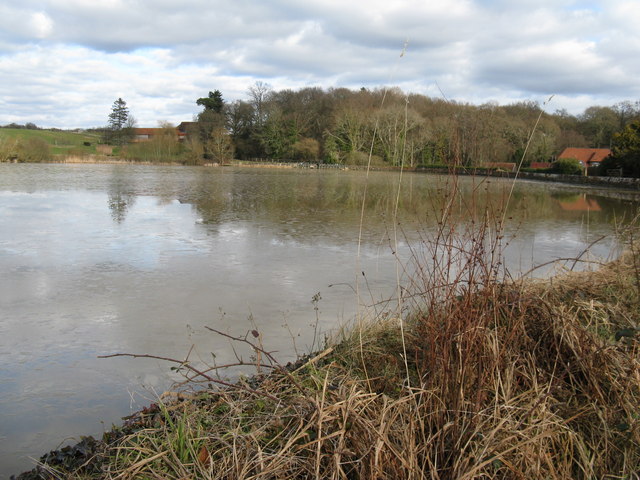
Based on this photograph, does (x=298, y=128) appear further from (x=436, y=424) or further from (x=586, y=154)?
(x=436, y=424)

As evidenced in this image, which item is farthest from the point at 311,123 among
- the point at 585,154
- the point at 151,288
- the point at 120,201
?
the point at 151,288

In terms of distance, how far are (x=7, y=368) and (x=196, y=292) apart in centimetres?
249

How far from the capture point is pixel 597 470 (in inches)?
98.0

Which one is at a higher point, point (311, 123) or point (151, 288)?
point (311, 123)

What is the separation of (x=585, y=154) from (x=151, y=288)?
64053 millimetres

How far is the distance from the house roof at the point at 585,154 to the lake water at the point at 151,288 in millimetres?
A: 51486

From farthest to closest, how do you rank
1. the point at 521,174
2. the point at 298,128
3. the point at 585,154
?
the point at 298,128 < the point at 585,154 < the point at 521,174

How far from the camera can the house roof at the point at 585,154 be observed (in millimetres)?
58844

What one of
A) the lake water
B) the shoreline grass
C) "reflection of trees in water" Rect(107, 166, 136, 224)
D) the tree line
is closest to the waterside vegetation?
the tree line

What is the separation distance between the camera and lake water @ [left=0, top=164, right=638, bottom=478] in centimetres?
371

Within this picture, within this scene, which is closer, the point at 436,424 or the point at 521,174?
the point at 436,424

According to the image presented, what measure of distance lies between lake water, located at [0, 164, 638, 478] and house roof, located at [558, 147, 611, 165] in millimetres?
51486

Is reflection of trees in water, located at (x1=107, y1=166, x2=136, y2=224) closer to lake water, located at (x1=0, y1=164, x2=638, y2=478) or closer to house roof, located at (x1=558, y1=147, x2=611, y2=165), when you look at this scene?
lake water, located at (x1=0, y1=164, x2=638, y2=478)

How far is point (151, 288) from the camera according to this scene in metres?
6.54
